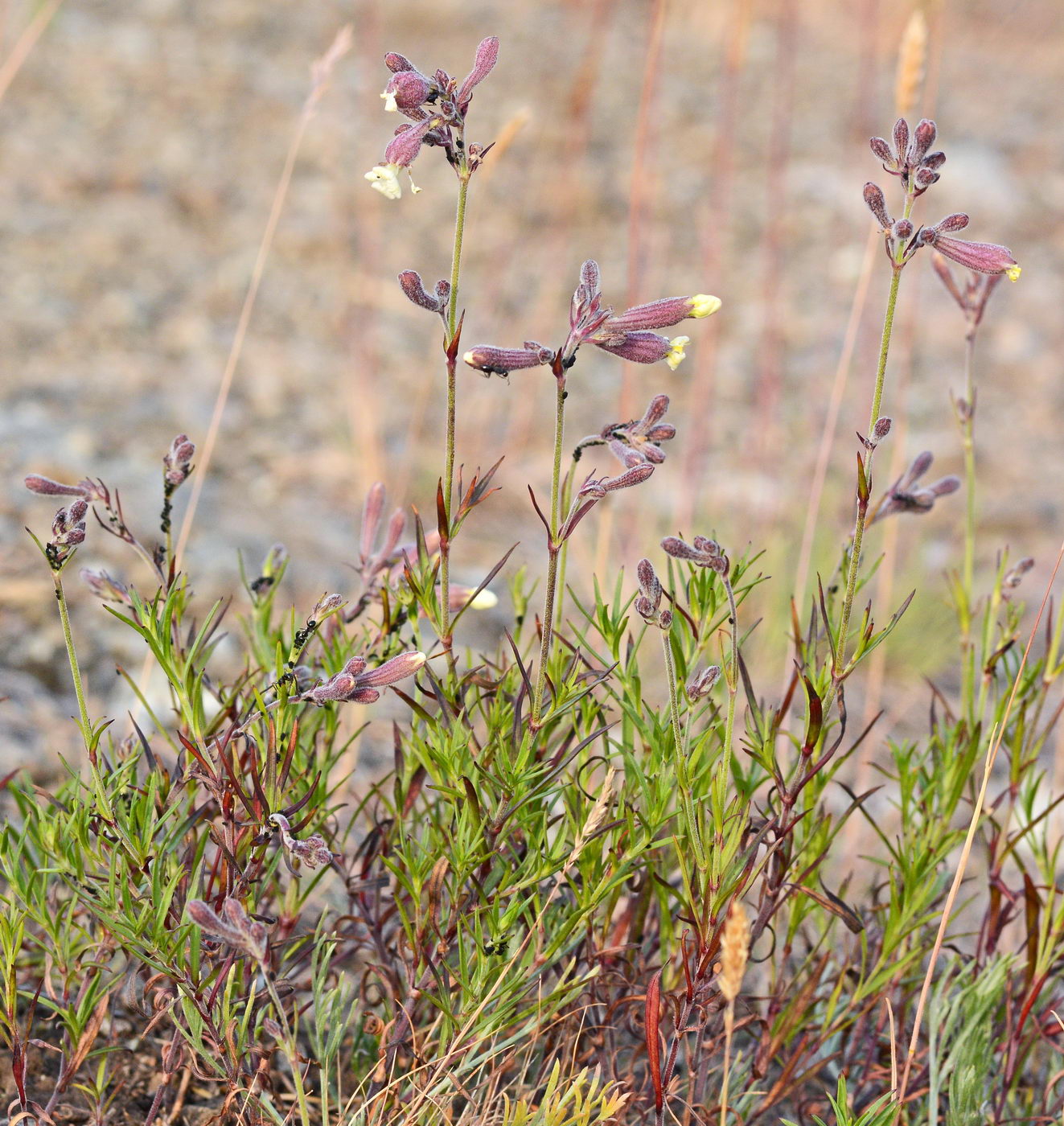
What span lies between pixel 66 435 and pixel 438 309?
292 cm

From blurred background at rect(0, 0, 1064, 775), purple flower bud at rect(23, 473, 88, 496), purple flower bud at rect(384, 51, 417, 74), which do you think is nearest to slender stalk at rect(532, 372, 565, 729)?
purple flower bud at rect(384, 51, 417, 74)

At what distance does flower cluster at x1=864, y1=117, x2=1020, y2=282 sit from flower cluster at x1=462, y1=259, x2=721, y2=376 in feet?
0.74

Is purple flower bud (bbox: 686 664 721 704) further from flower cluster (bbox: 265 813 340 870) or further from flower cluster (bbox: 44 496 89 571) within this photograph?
flower cluster (bbox: 44 496 89 571)

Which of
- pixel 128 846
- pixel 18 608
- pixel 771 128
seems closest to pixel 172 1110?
pixel 128 846

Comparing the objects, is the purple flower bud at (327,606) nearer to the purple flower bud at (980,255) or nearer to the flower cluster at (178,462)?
the flower cluster at (178,462)

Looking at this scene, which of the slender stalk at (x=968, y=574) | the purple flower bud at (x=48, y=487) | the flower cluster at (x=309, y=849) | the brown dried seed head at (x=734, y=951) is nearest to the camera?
the brown dried seed head at (x=734, y=951)

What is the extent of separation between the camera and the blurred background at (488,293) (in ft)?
11.6

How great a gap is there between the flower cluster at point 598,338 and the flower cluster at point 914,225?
224 mm

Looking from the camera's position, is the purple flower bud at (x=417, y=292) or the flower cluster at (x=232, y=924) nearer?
the flower cluster at (x=232, y=924)

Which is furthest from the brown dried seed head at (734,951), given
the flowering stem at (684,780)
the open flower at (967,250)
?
the open flower at (967,250)

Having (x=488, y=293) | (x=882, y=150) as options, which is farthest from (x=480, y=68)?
(x=488, y=293)

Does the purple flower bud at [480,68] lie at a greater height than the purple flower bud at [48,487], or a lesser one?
greater

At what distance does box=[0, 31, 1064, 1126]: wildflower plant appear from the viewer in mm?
1349

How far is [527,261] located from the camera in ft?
19.2
